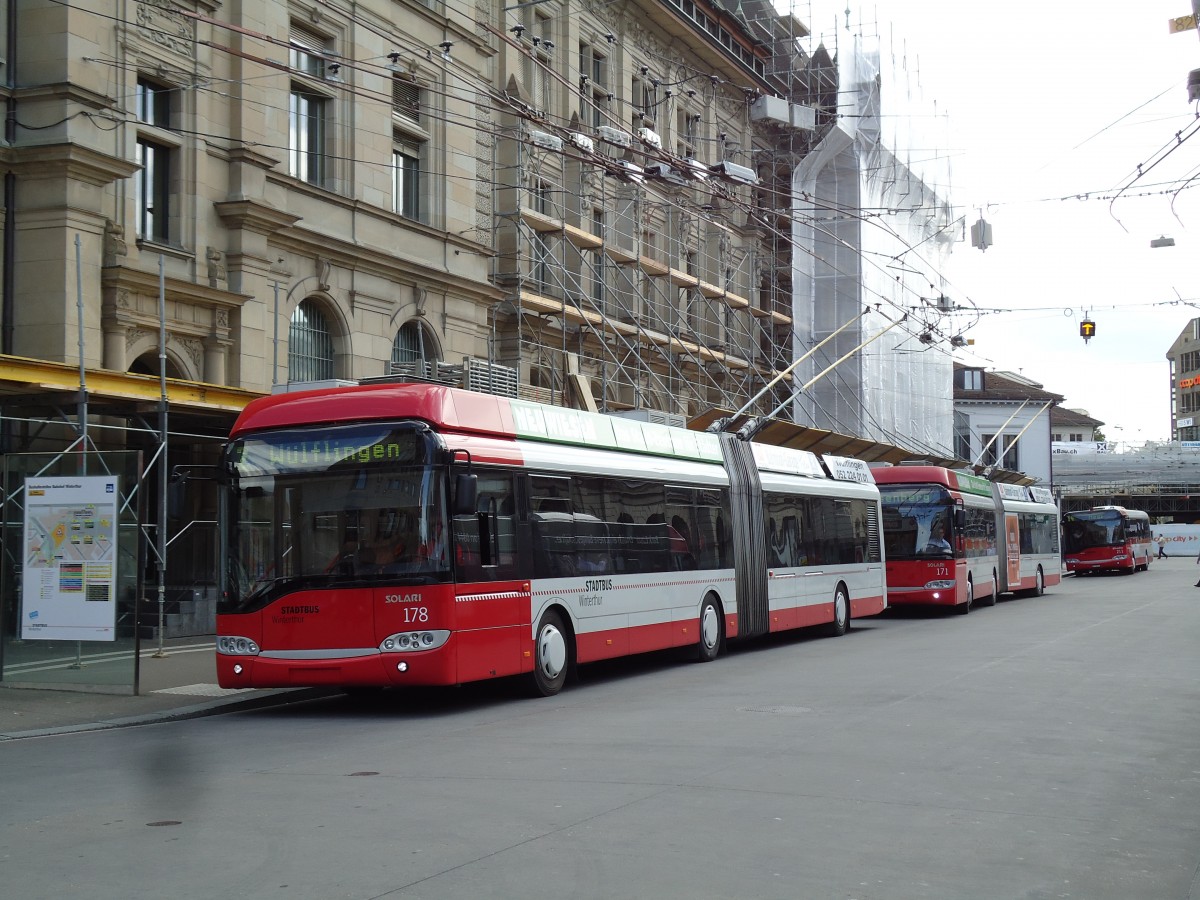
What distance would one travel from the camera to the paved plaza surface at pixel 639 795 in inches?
256

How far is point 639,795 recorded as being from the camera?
334 inches

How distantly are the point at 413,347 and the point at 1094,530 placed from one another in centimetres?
3789

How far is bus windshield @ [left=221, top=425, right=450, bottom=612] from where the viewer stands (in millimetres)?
12898

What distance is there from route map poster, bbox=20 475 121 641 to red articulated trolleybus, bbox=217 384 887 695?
177cm

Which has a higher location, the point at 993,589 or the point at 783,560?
the point at 783,560

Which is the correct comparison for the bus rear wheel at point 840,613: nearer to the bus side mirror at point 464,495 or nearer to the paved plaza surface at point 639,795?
the paved plaza surface at point 639,795

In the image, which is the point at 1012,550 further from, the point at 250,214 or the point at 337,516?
the point at 337,516

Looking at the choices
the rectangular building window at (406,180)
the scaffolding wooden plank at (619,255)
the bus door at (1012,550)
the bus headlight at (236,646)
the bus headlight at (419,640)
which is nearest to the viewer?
the bus headlight at (419,640)

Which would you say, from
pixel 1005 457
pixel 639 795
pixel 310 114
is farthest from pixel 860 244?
pixel 1005 457

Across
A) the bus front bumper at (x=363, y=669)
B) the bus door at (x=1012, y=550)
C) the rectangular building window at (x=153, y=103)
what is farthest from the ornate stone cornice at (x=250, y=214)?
the bus door at (x=1012, y=550)

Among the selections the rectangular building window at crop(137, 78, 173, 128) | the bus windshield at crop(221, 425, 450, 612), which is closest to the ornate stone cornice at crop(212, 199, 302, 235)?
the rectangular building window at crop(137, 78, 173, 128)

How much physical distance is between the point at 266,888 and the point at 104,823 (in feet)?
6.73

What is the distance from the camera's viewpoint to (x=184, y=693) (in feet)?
49.1

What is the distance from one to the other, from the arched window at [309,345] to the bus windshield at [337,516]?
37.1ft
